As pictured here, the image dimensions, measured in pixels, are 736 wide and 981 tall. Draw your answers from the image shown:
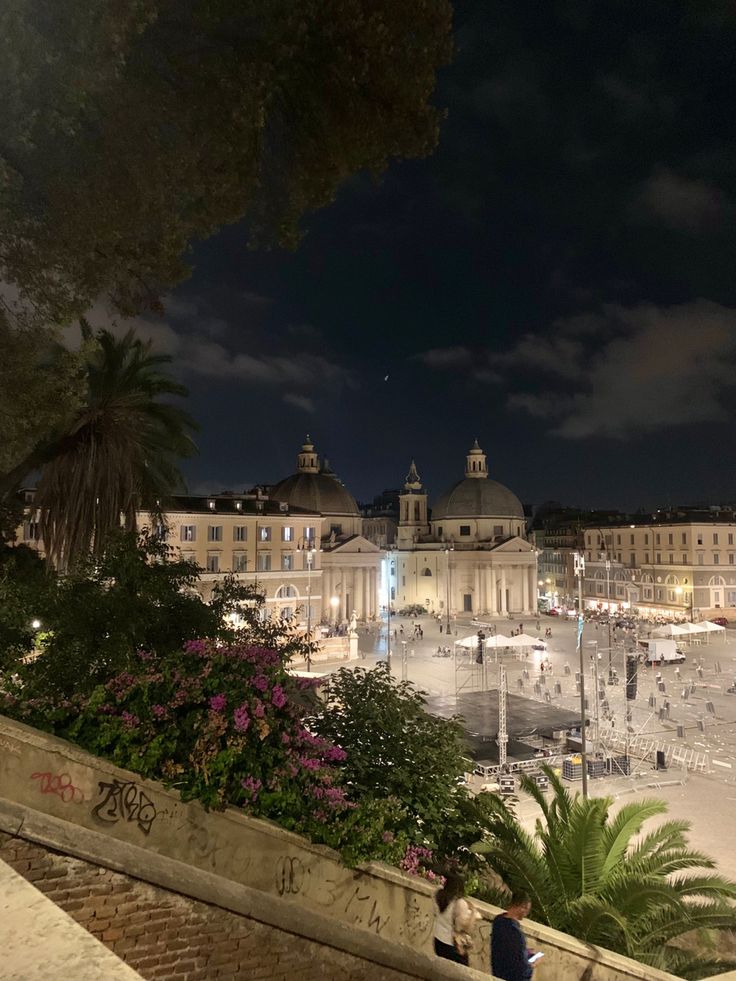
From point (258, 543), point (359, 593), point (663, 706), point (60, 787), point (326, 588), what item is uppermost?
point (258, 543)

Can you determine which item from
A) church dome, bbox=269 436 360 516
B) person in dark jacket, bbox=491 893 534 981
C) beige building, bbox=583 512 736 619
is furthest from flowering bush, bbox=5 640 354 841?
church dome, bbox=269 436 360 516

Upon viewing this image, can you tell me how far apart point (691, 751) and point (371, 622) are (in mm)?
44379

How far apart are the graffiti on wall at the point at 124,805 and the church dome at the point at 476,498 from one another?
255 ft

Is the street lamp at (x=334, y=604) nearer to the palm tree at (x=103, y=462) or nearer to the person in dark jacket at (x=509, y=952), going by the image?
the palm tree at (x=103, y=462)

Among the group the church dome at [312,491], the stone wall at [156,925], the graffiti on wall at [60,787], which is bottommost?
the stone wall at [156,925]

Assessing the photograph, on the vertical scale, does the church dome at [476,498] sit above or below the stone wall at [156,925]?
above

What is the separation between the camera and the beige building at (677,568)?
6488 centimetres

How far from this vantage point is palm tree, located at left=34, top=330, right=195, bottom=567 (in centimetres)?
1036

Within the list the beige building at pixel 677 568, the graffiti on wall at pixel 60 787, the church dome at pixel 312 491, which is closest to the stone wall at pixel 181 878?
the graffiti on wall at pixel 60 787

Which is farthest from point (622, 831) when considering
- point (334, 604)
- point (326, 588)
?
point (326, 588)

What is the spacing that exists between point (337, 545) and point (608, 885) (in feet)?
186

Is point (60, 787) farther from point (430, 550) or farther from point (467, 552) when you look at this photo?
point (430, 550)

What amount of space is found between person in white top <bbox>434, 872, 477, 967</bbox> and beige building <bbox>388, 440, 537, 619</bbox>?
66593 millimetres

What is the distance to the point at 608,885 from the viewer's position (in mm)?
8695
